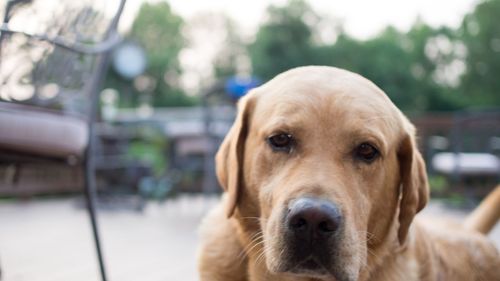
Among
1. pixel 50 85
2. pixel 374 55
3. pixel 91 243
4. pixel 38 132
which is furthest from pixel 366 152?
pixel 374 55

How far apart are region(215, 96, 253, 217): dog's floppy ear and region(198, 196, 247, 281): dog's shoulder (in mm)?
104

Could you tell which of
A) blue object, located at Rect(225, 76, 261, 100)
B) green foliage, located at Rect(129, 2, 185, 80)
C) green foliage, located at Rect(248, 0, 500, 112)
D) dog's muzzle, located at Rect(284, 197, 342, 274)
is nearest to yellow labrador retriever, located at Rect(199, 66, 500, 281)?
dog's muzzle, located at Rect(284, 197, 342, 274)

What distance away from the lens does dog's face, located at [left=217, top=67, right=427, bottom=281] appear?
144 centimetres

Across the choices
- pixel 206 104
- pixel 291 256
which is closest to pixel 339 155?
pixel 291 256

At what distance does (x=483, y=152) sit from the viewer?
365 inches

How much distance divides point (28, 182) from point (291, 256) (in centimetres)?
716

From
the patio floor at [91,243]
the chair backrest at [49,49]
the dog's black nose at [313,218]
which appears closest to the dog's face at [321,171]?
the dog's black nose at [313,218]

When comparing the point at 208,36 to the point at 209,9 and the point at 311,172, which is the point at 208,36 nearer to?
the point at 209,9

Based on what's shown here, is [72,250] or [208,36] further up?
[72,250]

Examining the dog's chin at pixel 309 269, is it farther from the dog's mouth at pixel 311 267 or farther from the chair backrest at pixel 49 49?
the chair backrest at pixel 49 49

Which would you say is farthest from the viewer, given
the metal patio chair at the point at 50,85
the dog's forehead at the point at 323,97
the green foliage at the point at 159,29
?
the green foliage at the point at 159,29

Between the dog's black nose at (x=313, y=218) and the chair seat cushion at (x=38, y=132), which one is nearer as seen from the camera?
the dog's black nose at (x=313, y=218)

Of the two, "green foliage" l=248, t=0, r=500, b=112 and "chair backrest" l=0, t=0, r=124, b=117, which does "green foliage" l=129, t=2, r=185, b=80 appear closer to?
"green foliage" l=248, t=0, r=500, b=112

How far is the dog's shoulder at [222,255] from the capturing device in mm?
1767
